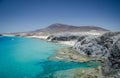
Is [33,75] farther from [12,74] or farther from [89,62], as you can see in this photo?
[89,62]

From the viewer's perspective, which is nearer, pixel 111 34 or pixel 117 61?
pixel 117 61

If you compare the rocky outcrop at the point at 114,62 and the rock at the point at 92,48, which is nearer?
the rocky outcrop at the point at 114,62

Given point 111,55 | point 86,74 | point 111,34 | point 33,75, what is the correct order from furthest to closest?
1. point 111,34
2. point 33,75
3. point 86,74
4. point 111,55

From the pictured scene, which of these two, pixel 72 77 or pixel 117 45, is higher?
pixel 117 45

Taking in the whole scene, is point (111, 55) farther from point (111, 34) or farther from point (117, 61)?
point (111, 34)

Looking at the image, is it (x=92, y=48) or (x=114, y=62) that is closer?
(x=114, y=62)

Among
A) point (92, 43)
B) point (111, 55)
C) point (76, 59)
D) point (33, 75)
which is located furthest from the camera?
point (92, 43)

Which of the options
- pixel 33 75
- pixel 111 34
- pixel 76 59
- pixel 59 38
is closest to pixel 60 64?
pixel 76 59

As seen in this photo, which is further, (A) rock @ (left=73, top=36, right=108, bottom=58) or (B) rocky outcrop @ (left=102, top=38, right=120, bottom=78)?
(A) rock @ (left=73, top=36, right=108, bottom=58)

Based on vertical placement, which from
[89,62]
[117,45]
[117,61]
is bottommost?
[89,62]

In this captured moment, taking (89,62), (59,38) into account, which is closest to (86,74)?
(89,62)

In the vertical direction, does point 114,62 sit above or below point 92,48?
above
